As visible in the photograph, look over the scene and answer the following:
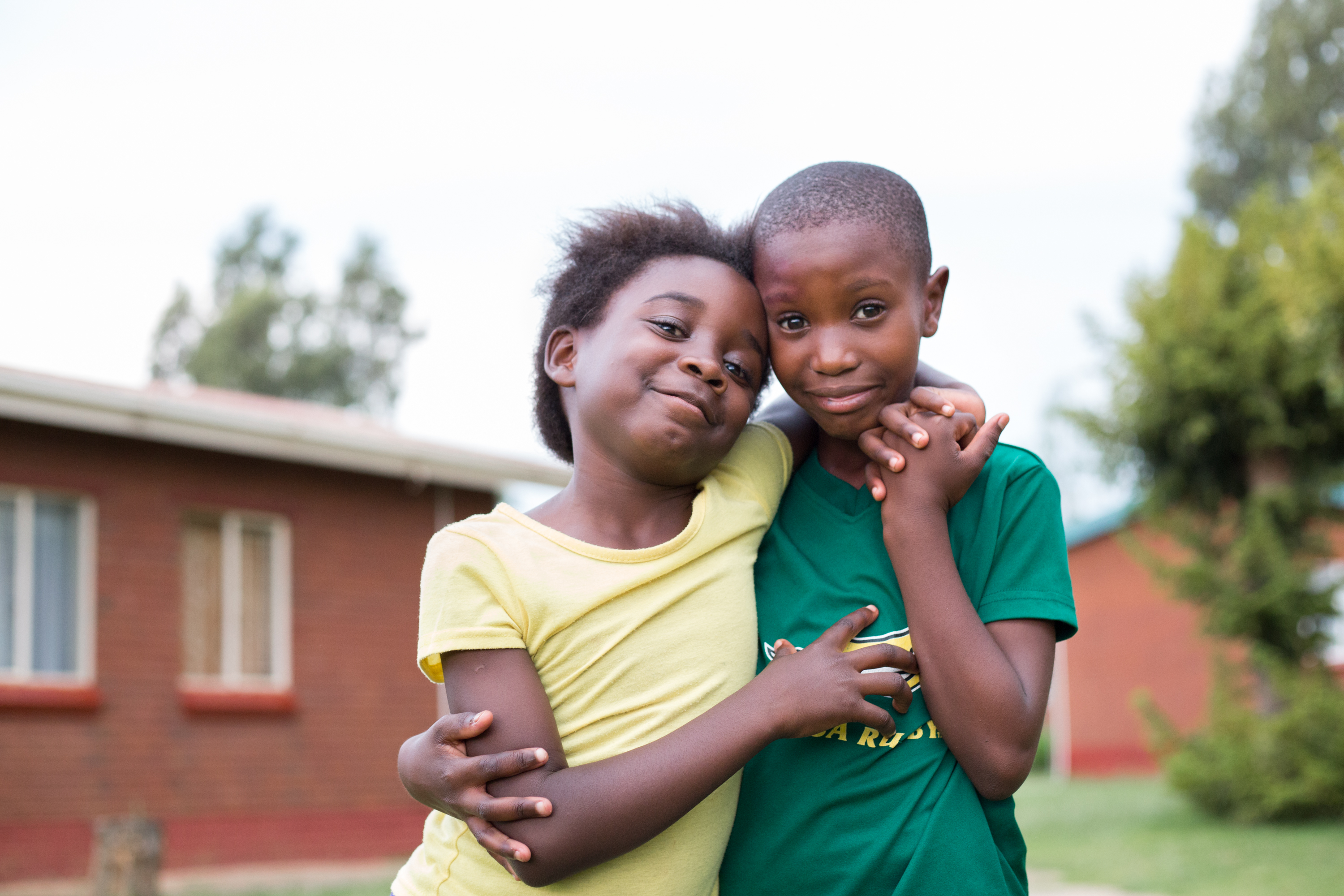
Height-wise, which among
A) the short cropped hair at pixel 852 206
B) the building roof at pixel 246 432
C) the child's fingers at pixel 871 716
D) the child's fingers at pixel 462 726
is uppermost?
the building roof at pixel 246 432

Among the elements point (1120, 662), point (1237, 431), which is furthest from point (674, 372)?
point (1120, 662)

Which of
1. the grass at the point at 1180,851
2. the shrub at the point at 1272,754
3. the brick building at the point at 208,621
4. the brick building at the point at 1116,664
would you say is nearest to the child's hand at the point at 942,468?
the grass at the point at 1180,851

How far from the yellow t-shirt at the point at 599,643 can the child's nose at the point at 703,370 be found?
228 millimetres

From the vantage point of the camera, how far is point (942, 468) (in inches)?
70.0

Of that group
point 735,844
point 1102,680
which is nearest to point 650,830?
point 735,844

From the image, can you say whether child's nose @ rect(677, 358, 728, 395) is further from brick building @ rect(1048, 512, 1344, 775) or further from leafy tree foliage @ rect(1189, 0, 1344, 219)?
leafy tree foliage @ rect(1189, 0, 1344, 219)

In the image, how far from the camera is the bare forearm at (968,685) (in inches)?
64.9

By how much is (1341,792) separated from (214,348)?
3161 cm

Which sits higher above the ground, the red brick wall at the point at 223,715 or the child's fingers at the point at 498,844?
the red brick wall at the point at 223,715

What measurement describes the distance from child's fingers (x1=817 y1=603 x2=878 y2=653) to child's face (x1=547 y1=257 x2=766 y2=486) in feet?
1.11

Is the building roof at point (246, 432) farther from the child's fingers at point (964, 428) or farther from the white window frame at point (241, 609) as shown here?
the child's fingers at point (964, 428)

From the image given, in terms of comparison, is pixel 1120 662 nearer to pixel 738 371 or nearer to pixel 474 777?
pixel 738 371

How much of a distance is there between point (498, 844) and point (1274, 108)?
34478 millimetres

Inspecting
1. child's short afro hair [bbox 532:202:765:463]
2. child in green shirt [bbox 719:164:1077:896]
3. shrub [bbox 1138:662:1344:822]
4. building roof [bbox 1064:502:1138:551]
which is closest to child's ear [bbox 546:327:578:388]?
child's short afro hair [bbox 532:202:765:463]
